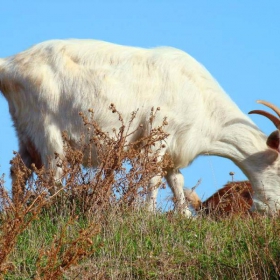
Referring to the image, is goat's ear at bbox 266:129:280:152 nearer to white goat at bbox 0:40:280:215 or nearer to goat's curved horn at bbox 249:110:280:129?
white goat at bbox 0:40:280:215

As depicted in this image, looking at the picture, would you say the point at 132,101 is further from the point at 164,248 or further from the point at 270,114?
→ the point at 164,248

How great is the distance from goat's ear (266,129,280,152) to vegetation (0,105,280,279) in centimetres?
217

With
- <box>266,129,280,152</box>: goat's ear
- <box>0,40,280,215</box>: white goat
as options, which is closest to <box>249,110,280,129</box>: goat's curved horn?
<box>266,129,280,152</box>: goat's ear

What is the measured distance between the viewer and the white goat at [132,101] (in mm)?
9281

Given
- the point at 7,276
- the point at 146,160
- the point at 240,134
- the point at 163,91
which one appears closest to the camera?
the point at 7,276

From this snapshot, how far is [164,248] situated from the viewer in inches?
271

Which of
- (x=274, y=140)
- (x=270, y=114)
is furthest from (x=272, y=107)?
(x=274, y=140)

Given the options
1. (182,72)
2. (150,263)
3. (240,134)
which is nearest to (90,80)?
(182,72)

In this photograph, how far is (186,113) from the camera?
993 centimetres

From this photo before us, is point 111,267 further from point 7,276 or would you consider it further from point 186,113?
point 186,113

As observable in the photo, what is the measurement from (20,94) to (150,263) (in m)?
3.59

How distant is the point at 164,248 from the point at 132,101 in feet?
10.5

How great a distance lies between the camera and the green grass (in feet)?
21.0

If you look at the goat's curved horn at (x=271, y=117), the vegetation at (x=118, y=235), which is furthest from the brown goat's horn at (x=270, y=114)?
the vegetation at (x=118, y=235)
